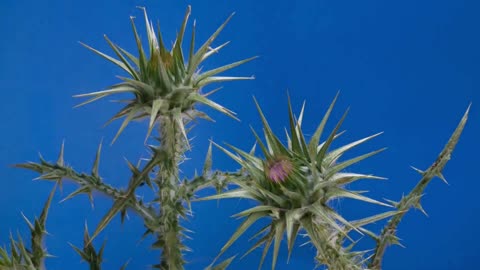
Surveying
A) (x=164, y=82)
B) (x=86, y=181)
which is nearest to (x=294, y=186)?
(x=164, y=82)

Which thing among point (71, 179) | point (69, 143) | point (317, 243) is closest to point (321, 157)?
point (317, 243)

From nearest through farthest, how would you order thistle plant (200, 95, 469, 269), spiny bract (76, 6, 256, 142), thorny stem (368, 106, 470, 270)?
1. thistle plant (200, 95, 469, 269)
2. spiny bract (76, 6, 256, 142)
3. thorny stem (368, 106, 470, 270)

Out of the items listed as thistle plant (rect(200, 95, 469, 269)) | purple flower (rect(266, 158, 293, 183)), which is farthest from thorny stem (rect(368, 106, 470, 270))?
purple flower (rect(266, 158, 293, 183))

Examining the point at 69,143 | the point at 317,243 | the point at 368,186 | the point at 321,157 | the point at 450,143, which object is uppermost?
the point at 69,143

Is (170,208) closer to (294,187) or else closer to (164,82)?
Answer: (164,82)

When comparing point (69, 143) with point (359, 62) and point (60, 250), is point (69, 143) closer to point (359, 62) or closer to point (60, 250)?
point (60, 250)

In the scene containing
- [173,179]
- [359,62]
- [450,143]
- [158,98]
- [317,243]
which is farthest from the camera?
[359,62]

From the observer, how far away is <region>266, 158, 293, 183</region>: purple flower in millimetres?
1229

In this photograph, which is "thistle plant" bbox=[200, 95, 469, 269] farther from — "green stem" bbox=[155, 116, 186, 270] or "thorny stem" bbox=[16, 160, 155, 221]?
"thorny stem" bbox=[16, 160, 155, 221]

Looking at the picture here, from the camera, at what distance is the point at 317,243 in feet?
3.85

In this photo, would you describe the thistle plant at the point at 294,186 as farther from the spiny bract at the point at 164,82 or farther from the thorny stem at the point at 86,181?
the thorny stem at the point at 86,181

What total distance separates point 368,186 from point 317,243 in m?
1.31

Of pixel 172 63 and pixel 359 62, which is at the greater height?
pixel 359 62

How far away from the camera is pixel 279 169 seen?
123 centimetres
